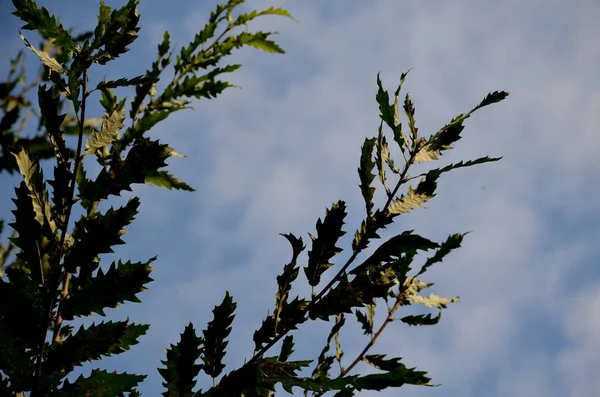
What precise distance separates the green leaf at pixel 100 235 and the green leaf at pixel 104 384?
0.99ft

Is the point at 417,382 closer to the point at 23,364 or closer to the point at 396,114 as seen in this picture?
the point at 396,114

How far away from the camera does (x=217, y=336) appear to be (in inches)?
56.4

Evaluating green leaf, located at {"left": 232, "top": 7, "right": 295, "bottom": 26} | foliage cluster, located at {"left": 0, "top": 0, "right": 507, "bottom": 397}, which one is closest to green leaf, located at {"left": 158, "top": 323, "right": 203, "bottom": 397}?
foliage cluster, located at {"left": 0, "top": 0, "right": 507, "bottom": 397}

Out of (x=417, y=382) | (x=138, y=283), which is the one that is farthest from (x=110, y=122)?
(x=417, y=382)

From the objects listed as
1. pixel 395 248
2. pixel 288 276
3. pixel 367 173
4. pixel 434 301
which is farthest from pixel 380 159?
pixel 434 301

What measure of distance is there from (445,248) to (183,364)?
1130 millimetres

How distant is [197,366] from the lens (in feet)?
4.59

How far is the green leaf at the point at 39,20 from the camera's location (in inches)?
58.6

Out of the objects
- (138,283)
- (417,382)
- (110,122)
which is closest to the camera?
(417,382)

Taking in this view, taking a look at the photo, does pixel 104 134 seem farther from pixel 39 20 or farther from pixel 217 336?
pixel 217 336

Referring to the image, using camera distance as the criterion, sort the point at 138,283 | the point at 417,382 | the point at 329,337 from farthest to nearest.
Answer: the point at 329,337 < the point at 138,283 < the point at 417,382

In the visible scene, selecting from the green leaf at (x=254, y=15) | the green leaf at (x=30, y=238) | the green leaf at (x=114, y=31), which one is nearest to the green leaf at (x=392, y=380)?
the green leaf at (x=30, y=238)

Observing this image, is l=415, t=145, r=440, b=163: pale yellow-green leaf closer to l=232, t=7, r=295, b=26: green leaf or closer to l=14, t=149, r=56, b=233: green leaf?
l=14, t=149, r=56, b=233: green leaf

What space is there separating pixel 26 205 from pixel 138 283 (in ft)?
1.22
